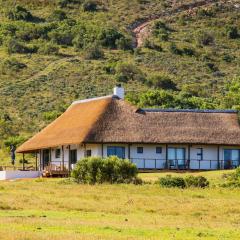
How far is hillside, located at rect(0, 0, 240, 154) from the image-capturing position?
7656 cm

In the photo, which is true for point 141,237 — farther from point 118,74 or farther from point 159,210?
point 118,74

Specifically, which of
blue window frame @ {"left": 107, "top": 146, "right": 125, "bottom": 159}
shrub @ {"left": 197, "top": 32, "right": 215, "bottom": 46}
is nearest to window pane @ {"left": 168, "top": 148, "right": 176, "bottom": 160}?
blue window frame @ {"left": 107, "top": 146, "right": 125, "bottom": 159}

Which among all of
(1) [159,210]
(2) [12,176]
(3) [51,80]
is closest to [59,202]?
(1) [159,210]

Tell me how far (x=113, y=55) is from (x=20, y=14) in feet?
57.3

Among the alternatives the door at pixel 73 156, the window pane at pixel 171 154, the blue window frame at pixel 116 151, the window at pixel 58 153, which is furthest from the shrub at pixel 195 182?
the window at pixel 58 153

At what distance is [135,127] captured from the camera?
5144 centimetres

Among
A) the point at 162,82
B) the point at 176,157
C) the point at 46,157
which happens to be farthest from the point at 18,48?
the point at 176,157

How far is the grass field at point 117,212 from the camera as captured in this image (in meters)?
20.2

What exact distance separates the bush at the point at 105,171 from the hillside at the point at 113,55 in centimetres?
2966

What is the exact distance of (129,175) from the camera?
39.1m

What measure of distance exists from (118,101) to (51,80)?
98.8 feet

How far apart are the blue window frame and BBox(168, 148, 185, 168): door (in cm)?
301

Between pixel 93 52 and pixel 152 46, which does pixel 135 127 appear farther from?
pixel 152 46

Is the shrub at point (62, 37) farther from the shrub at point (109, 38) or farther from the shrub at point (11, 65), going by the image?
the shrub at point (11, 65)
